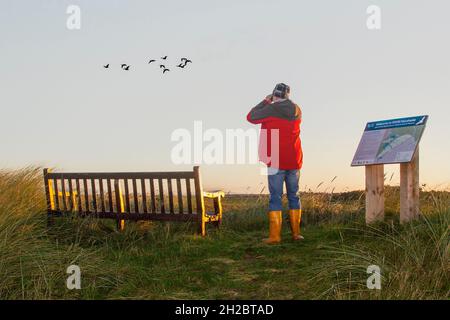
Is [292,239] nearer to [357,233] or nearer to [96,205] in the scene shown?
[357,233]

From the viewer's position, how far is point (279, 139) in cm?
791

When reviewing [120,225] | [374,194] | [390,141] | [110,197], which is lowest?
[120,225]

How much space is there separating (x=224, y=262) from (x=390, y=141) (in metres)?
3.33

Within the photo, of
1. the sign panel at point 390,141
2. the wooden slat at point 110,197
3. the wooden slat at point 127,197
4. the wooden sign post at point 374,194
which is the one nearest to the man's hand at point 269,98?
the sign panel at point 390,141

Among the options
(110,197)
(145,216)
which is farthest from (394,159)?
(110,197)

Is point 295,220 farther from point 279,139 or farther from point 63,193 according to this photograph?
point 63,193

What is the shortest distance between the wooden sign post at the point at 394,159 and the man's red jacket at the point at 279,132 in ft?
3.88

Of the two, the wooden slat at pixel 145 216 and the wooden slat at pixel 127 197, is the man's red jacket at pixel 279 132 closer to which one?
the wooden slat at pixel 145 216

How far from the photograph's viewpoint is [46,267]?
5.95 m

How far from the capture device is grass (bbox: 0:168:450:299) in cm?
534

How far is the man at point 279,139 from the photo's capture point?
25.9 ft

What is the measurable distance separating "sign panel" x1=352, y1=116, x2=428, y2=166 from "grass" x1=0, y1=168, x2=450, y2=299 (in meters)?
0.99
